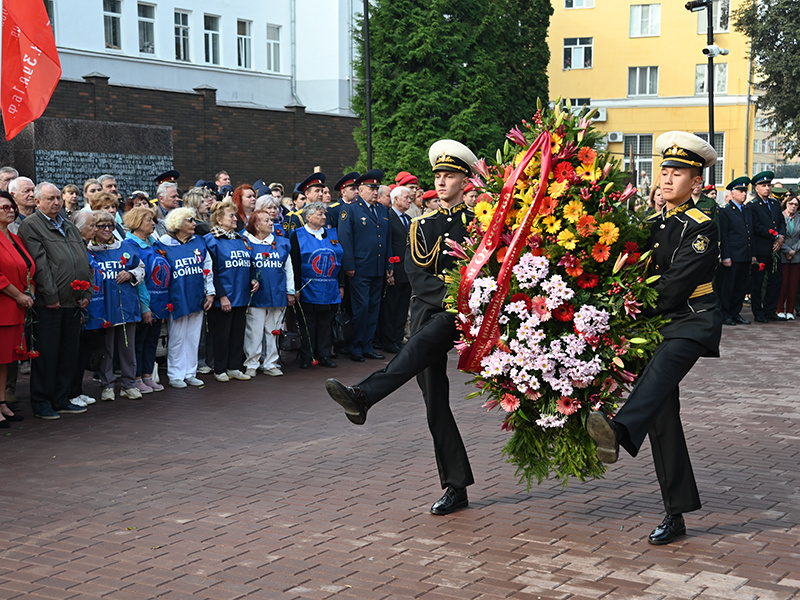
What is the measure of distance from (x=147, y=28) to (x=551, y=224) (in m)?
33.7

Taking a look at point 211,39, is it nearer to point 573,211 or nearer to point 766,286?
point 766,286

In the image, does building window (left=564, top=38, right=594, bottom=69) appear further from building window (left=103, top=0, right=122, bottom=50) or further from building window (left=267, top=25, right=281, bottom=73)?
Result: building window (left=103, top=0, right=122, bottom=50)

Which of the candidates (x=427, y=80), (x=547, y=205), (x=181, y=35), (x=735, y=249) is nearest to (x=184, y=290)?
(x=547, y=205)

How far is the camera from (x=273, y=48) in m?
41.0

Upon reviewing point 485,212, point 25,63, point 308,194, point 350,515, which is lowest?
point 350,515

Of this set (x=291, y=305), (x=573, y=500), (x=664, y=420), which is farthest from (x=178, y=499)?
(x=291, y=305)

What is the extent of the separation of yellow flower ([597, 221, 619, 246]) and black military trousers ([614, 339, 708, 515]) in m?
0.66

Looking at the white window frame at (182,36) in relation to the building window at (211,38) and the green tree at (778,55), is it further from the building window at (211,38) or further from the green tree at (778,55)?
the green tree at (778,55)

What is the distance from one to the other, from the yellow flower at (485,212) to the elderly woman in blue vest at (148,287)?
17.6ft

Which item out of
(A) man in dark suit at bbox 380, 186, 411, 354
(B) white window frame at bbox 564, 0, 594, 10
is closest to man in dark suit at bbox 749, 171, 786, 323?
(A) man in dark suit at bbox 380, 186, 411, 354

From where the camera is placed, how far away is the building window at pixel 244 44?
39.4 metres

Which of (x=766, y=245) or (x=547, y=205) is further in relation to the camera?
→ (x=766, y=245)

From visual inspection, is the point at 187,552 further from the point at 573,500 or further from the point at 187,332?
the point at 187,332

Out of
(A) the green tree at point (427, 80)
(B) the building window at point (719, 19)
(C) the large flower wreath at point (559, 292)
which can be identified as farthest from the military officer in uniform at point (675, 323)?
(B) the building window at point (719, 19)
